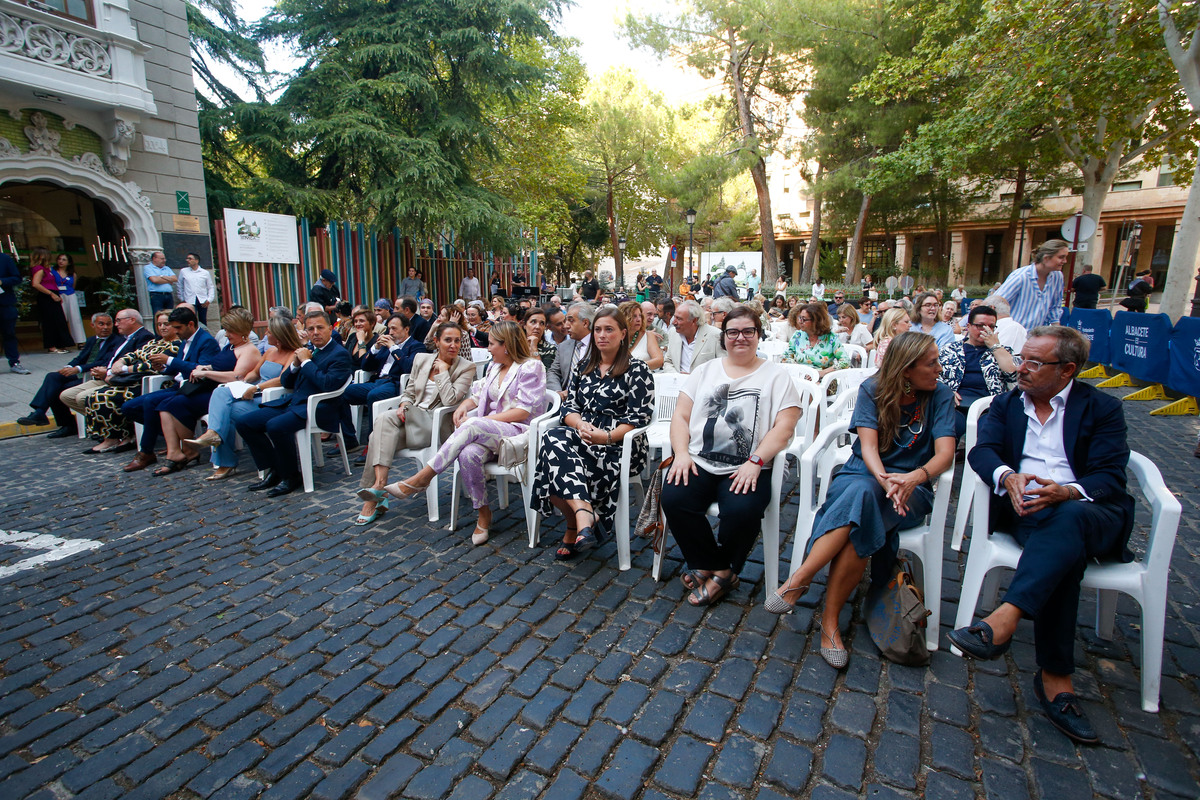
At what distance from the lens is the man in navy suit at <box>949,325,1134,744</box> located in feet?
7.55

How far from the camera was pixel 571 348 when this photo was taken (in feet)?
16.7

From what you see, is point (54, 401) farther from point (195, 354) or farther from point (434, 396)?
point (434, 396)

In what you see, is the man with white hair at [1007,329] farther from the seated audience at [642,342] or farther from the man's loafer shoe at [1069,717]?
the man's loafer shoe at [1069,717]

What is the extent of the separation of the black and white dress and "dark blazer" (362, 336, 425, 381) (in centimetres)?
227

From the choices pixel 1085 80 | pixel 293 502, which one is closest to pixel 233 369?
pixel 293 502

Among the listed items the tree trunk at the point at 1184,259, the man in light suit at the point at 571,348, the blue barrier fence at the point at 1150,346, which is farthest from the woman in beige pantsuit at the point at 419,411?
the tree trunk at the point at 1184,259

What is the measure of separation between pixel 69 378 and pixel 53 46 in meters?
5.96

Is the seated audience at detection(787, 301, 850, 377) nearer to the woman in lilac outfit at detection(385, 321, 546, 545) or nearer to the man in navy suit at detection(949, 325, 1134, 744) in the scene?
the woman in lilac outfit at detection(385, 321, 546, 545)

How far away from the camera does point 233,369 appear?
18.2 ft

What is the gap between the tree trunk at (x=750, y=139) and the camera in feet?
76.8

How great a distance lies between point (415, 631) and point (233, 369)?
149 inches

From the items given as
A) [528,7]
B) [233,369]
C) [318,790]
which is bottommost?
[318,790]

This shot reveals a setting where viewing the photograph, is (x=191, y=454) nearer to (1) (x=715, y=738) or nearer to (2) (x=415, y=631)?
(2) (x=415, y=631)

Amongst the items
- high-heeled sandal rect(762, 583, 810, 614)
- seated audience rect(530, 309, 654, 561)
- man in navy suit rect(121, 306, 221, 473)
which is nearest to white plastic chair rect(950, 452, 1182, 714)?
high-heeled sandal rect(762, 583, 810, 614)
